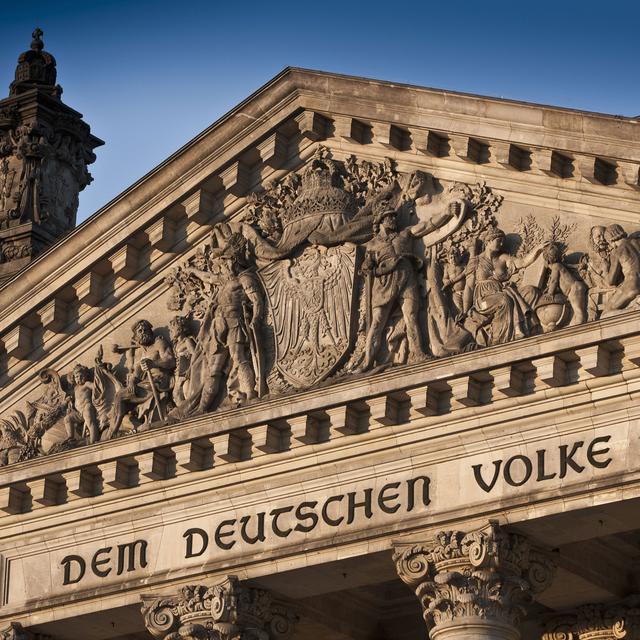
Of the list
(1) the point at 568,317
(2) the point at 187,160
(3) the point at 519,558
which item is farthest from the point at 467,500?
(2) the point at 187,160

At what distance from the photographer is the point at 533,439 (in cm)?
2531

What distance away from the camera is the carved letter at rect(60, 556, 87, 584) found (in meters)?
28.4

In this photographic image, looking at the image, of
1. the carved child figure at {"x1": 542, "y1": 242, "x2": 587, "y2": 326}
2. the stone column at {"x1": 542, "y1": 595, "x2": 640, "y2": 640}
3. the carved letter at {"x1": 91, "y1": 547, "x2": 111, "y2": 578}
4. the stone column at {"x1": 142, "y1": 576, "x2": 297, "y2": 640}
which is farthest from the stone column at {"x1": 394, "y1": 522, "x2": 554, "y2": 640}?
the carved letter at {"x1": 91, "y1": 547, "x2": 111, "y2": 578}

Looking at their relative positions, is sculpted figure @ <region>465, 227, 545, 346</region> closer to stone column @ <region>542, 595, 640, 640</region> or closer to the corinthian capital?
stone column @ <region>542, 595, 640, 640</region>

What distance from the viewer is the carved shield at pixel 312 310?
27266mm

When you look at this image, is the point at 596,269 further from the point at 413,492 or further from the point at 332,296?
the point at 332,296

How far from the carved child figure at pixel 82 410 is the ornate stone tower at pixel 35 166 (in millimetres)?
3861

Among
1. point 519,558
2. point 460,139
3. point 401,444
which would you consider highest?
point 460,139

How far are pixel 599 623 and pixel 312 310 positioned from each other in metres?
5.57

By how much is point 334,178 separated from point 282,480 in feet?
13.4

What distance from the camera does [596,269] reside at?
84.2 feet

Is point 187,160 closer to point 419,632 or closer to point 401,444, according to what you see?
point 401,444

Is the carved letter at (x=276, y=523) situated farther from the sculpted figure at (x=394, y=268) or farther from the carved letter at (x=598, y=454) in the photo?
the carved letter at (x=598, y=454)

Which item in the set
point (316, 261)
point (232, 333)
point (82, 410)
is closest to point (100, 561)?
point (82, 410)
